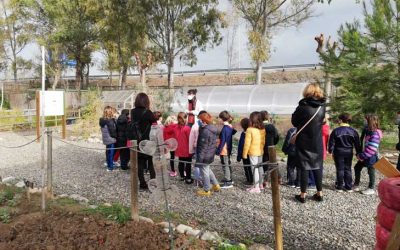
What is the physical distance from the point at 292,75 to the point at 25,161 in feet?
65.6

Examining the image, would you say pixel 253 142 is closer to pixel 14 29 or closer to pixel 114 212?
pixel 114 212

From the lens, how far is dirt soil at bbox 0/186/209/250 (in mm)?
3676

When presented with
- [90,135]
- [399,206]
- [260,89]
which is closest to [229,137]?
[399,206]

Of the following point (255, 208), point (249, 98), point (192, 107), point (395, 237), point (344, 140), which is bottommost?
point (255, 208)

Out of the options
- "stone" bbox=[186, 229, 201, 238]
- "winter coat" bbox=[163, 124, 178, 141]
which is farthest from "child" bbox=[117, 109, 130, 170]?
"stone" bbox=[186, 229, 201, 238]

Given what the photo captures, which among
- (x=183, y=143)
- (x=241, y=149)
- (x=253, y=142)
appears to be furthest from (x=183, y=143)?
(x=253, y=142)

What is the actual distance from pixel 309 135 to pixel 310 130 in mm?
71

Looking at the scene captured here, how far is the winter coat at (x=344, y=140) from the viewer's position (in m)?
5.80

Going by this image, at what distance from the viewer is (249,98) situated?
17.9 meters

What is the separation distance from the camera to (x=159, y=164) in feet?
12.2

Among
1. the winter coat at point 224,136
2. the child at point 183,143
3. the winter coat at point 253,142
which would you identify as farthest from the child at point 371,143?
the child at point 183,143

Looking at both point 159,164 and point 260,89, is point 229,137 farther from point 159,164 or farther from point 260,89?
point 260,89

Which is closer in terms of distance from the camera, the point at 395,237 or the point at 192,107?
the point at 395,237

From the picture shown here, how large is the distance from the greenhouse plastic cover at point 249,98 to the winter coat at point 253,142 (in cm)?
1063
